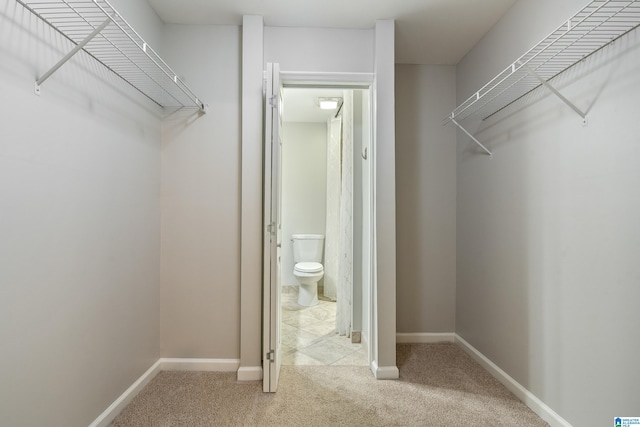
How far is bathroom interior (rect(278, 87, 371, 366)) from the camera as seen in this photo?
2512 millimetres

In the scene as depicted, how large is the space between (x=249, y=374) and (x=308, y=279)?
5.21 feet

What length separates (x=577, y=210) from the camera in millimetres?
1468

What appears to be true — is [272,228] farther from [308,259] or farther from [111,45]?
[308,259]

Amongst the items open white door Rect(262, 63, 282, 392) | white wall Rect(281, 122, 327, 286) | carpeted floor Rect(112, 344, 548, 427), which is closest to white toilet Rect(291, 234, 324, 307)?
white wall Rect(281, 122, 327, 286)

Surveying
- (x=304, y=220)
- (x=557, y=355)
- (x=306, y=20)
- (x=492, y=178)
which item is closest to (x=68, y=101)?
(x=306, y=20)

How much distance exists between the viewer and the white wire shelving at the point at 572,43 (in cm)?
120

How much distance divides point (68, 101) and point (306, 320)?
2.67 m

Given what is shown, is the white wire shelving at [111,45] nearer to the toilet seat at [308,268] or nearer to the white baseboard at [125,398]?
the white baseboard at [125,398]

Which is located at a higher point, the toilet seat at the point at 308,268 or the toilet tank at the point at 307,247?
the toilet tank at the point at 307,247

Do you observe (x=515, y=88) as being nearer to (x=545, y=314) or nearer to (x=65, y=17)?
(x=545, y=314)

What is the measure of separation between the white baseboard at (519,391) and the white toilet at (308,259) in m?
Answer: 1.76

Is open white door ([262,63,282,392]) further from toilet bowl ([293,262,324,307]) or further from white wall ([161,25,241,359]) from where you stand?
toilet bowl ([293,262,324,307])

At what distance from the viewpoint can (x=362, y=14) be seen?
2020 mm

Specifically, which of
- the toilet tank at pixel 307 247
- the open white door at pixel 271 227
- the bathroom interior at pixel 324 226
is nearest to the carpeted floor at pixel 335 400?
the open white door at pixel 271 227
